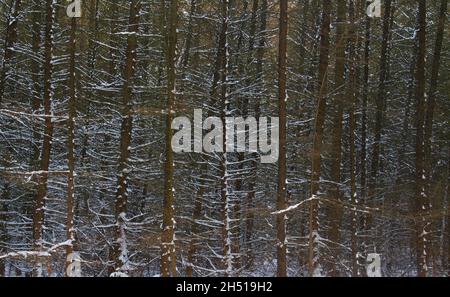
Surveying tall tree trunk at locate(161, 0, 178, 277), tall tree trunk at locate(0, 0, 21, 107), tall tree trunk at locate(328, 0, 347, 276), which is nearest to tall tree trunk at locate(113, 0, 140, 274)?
→ tall tree trunk at locate(161, 0, 178, 277)

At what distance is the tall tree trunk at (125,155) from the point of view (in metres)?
14.7

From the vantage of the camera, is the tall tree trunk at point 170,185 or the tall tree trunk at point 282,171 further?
the tall tree trunk at point 170,185

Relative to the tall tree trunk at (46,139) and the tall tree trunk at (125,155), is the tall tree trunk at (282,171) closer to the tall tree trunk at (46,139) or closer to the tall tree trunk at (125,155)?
the tall tree trunk at (125,155)

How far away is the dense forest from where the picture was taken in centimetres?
1491

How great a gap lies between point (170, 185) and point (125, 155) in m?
1.77

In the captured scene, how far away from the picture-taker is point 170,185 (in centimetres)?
1414

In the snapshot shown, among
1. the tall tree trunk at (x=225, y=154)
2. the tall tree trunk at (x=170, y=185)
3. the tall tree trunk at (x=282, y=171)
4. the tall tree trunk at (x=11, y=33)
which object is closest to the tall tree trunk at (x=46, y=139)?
the tall tree trunk at (x=11, y=33)

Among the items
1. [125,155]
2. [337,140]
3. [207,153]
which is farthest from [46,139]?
[337,140]

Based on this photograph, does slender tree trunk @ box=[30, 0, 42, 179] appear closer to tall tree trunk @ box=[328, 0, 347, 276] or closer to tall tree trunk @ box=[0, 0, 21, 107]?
tall tree trunk @ box=[0, 0, 21, 107]

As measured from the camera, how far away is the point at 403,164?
77.3ft

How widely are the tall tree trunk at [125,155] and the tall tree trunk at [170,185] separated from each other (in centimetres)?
126

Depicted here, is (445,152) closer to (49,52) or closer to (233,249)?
(233,249)

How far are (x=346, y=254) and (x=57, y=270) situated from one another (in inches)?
380
